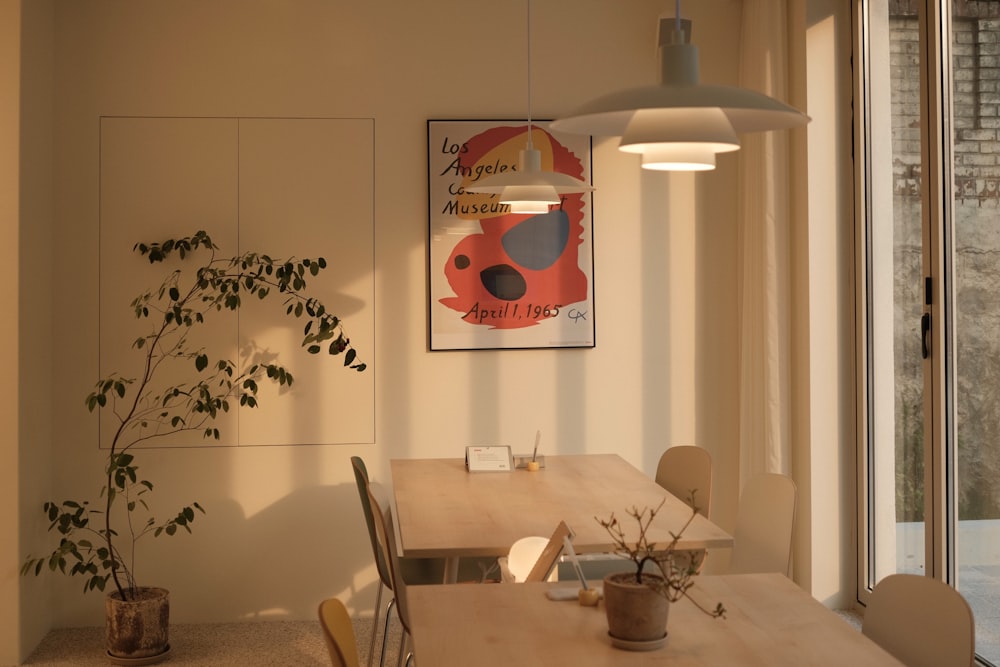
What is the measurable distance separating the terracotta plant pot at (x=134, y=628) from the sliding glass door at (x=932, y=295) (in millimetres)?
3210

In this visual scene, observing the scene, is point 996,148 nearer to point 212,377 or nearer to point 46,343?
point 212,377

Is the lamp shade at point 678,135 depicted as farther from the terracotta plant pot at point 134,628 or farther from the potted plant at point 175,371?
the terracotta plant pot at point 134,628

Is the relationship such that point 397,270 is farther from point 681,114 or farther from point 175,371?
point 681,114

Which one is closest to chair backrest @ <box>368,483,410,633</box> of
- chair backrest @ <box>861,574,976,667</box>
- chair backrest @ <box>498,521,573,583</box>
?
chair backrest @ <box>498,521,573,583</box>

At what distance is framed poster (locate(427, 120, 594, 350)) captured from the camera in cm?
543

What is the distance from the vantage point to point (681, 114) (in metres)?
2.04

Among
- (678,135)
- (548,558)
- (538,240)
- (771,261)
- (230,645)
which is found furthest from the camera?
(538,240)

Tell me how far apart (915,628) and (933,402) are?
2.11m

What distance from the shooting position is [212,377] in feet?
17.5

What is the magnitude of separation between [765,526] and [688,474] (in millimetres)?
856

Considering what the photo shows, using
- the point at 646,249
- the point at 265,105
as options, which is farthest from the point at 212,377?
the point at 646,249

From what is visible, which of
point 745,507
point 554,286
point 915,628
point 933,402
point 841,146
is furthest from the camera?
point 554,286

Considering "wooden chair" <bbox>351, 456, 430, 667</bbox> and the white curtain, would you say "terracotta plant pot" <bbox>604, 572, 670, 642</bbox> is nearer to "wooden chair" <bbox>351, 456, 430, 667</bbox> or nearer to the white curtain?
"wooden chair" <bbox>351, 456, 430, 667</bbox>

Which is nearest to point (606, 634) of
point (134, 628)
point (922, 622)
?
point (922, 622)
